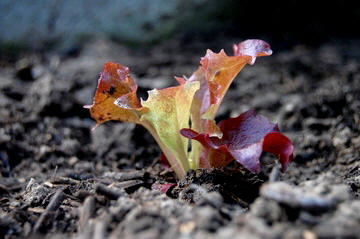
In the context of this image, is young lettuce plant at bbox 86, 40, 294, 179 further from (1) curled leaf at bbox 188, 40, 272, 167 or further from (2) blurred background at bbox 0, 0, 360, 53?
(2) blurred background at bbox 0, 0, 360, 53

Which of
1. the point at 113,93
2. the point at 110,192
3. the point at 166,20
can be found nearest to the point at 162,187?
the point at 110,192

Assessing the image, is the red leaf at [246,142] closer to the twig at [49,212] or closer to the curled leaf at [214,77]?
the curled leaf at [214,77]

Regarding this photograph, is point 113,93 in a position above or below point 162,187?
above

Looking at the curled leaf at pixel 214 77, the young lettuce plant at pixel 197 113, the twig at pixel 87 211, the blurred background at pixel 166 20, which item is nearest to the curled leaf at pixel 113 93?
the young lettuce plant at pixel 197 113

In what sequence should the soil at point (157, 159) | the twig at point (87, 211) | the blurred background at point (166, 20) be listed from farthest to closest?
the blurred background at point (166, 20) < the twig at point (87, 211) < the soil at point (157, 159)

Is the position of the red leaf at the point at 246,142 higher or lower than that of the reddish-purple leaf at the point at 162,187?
higher

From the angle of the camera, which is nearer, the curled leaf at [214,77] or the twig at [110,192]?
the twig at [110,192]

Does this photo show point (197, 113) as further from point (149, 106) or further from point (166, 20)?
point (166, 20)
